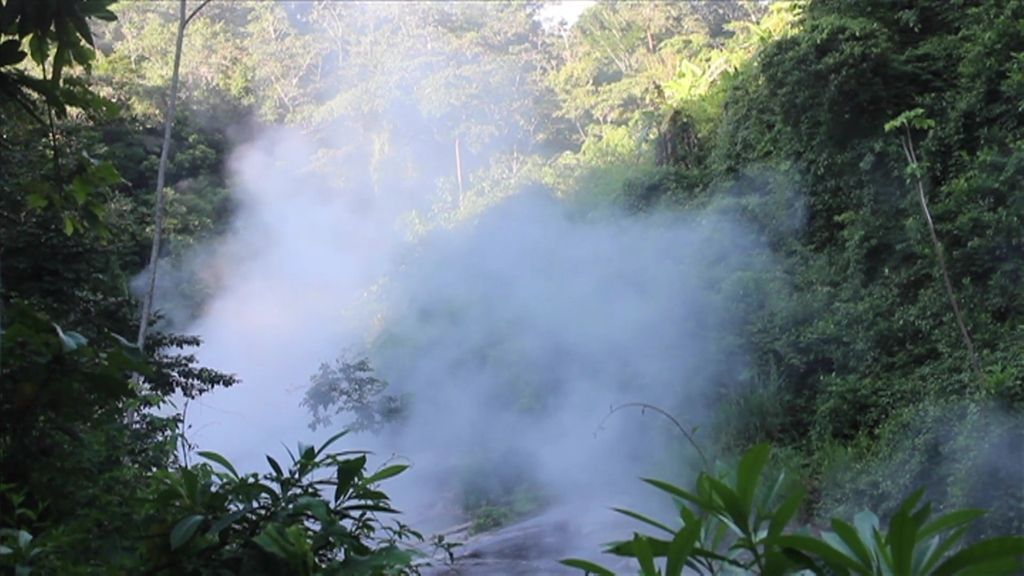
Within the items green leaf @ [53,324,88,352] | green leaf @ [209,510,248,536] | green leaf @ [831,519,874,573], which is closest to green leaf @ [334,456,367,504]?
green leaf @ [209,510,248,536]

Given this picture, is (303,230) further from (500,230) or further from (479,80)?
(500,230)

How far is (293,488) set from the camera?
1468 millimetres

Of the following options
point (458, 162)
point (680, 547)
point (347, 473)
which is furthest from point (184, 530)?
point (458, 162)

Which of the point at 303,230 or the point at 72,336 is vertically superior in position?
the point at 303,230

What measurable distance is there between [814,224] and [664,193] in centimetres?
246

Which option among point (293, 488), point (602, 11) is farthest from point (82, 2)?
point (602, 11)

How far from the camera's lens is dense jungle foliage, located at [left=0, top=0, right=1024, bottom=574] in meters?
1.33

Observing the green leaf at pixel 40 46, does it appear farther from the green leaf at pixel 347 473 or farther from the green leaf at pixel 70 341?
the green leaf at pixel 347 473

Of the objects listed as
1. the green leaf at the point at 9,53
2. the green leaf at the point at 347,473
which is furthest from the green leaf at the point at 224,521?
the green leaf at the point at 9,53

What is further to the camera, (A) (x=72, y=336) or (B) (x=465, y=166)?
(B) (x=465, y=166)

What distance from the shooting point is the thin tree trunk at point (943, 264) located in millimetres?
6113

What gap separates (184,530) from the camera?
1298 millimetres

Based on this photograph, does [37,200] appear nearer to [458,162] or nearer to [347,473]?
[347,473]

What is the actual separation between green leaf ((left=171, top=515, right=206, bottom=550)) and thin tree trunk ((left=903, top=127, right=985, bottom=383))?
216 inches
